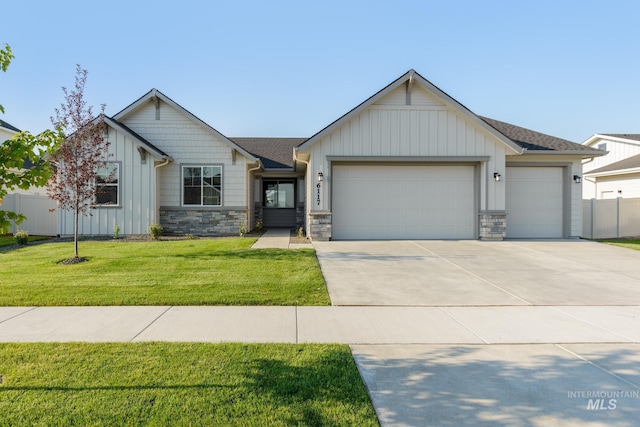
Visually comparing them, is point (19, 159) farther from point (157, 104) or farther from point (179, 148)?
point (157, 104)

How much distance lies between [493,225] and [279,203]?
36.6 ft

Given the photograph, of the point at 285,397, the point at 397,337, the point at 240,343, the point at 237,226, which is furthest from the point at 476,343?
the point at 237,226

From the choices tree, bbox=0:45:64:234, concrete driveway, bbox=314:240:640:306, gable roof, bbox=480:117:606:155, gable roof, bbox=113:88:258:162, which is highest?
gable roof, bbox=113:88:258:162

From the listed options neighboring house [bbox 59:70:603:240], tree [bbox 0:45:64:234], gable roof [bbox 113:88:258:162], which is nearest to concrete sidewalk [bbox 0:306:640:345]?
tree [bbox 0:45:64:234]

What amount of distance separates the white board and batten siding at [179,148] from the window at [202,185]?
0.20m

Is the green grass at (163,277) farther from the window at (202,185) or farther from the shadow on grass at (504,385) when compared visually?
the window at (202,185)

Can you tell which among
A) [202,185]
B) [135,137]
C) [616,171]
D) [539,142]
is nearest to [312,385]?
[202,185]

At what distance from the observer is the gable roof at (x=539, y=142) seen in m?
13.6

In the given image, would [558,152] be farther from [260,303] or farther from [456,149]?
[260,303]

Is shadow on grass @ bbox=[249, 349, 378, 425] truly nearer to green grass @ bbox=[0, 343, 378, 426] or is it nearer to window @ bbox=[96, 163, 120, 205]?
green grass @ bbox=[0, 343, 378, 426]

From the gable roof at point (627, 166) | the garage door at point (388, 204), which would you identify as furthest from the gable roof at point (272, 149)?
the gable roof at point (627, 166)

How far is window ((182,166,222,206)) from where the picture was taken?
1502cm

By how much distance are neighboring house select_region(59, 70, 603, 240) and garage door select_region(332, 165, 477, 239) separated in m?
0.04

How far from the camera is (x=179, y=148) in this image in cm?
1498
